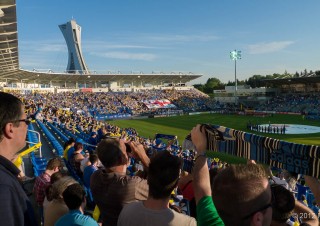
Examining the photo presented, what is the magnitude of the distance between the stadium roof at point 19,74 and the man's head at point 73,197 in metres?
14.3

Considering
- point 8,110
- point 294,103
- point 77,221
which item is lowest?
point 294,103

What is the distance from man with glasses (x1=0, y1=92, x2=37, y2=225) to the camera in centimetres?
200

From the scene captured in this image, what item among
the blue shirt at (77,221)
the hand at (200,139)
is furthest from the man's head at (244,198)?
the blue shirt at (77,221)

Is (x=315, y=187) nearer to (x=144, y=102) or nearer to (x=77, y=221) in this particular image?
(x=77, y=221)

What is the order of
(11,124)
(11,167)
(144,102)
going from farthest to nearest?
(144,102) → (11,124) → (11,167)

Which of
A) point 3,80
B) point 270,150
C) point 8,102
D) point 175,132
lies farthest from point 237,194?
point 3,80

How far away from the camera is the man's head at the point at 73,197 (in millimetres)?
3516

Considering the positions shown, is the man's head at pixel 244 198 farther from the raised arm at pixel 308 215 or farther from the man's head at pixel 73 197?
the man's head at pixel 73 197

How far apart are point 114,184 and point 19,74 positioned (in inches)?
2338

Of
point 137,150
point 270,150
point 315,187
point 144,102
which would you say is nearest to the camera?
point 315,187

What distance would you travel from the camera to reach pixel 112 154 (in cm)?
368

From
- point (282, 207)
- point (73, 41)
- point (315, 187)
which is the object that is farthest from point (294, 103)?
point (73, 41)

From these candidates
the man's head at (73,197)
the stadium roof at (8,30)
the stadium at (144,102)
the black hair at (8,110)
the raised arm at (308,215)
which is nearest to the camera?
the black hair at (8,110)

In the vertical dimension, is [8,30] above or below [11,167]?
above
